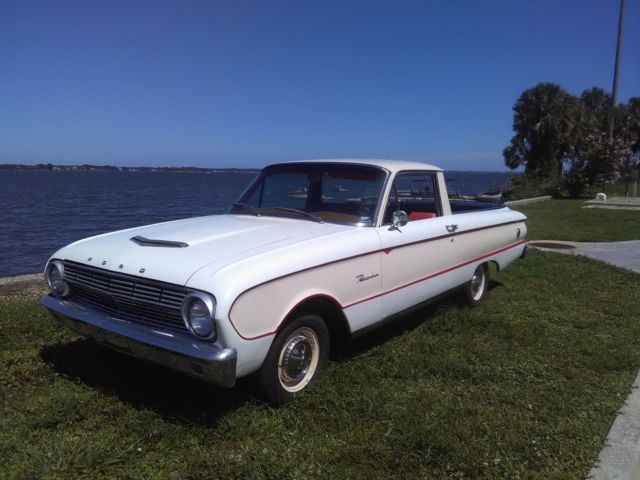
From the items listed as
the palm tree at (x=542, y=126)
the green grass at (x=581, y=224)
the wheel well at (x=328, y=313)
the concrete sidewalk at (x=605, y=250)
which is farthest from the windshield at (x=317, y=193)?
the palm tree at (x=542, y=126)

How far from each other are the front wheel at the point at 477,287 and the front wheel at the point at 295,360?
2535 millimetres

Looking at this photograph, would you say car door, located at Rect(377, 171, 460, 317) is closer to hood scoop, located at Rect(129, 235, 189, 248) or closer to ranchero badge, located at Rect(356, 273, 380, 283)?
ranchero badge, located at Rect(356, 273, 380, 283)

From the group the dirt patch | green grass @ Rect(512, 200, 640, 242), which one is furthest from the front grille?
green grass @ Rect(512, 200, 640, 242)

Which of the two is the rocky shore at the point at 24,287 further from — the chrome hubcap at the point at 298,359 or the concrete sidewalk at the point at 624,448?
the concrete sidewalk at the point at 624,448

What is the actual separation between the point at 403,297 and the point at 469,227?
1386 millimetres

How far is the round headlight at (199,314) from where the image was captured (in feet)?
9.15

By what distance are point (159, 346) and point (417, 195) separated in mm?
3163

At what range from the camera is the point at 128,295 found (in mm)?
3148

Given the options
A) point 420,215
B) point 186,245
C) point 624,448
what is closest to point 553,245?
point 420,215

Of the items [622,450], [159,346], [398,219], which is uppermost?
[398,219]

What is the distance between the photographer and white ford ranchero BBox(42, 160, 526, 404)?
2.89 meters

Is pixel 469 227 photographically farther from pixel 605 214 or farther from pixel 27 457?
pixel 605 214

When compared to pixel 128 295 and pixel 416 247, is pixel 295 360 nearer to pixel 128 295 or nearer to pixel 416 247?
pixel 128 295

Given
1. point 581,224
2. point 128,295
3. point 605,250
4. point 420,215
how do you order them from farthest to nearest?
point 581,224
point 605,250
point 420,215
point 128,295
